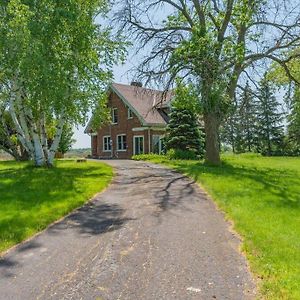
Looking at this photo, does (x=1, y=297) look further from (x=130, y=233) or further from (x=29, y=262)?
(x=130, y=233)

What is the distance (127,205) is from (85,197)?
62.6 inches

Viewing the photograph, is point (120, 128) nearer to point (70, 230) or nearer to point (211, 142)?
point (211, 142)

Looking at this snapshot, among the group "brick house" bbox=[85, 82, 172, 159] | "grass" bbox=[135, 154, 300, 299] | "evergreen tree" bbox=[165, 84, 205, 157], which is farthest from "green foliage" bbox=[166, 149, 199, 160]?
"grass" bbox=[135, 154, 300, 299]

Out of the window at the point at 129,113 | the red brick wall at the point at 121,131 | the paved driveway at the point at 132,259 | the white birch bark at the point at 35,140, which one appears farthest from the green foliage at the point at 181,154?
the paved driveway at the point at 132,259

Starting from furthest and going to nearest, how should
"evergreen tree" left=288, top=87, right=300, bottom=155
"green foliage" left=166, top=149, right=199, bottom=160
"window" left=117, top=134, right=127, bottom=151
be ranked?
"evergreen tree" left=288, top=87, right=300, bottom=155 → "window" left=117, top=134, right=127, bottom=151 → "green foliage" left=166, top=149, right=199, bottom=160

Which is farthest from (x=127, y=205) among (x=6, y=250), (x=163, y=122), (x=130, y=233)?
(x=163, y=122)

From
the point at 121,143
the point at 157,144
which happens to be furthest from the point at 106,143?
the point at 157,144

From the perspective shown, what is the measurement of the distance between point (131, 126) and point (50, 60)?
21075 mm

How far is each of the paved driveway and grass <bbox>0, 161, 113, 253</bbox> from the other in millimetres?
416

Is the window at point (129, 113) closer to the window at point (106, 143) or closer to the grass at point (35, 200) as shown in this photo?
the window at point (106, 143)

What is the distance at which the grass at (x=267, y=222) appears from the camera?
17.4ft

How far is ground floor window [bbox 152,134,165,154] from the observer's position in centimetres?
3628

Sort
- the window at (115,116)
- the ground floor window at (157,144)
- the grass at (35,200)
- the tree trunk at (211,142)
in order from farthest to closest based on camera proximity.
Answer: the window at (115,116) < the ground floor window at (157,144) < the tree trunk at (211,142) < the grass at (35,200)

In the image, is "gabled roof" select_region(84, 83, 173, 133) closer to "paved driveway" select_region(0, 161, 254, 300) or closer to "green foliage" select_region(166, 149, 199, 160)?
"green foliage" select_region(166, 149, 199, 160)
